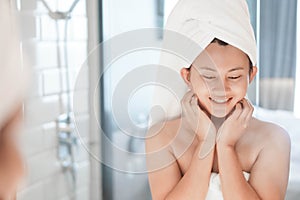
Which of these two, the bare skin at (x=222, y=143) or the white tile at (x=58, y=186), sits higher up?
the bare skin at (x=222, y=143)

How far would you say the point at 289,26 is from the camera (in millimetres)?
873

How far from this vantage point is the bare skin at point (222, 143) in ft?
2.88

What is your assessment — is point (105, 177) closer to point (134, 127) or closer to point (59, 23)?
point (134, 127)

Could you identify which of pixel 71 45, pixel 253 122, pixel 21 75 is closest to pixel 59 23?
pixel 71 45

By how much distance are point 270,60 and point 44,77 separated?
57 centimetres

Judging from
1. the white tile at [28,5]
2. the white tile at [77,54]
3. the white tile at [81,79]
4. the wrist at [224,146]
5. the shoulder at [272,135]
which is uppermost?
the white tile at [28,5]

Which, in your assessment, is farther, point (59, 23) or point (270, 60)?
point (59, 23)

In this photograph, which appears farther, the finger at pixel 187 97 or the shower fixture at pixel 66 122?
the shower fixture at pixel 66 122

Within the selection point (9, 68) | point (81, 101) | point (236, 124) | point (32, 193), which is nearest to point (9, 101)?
point (9, 68)

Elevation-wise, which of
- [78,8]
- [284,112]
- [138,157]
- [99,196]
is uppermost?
[78,8]

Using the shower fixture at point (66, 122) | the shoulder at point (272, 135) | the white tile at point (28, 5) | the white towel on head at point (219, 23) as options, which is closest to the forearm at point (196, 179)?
the shoulder at point (272, 135)

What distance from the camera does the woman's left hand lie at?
0.89m

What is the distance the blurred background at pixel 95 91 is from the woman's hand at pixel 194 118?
0.09 metres

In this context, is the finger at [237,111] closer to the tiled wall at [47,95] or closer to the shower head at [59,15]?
the tiled wall at [47,95]
